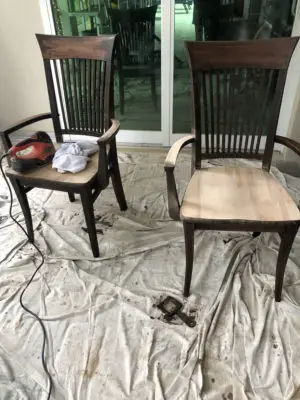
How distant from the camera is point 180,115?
2709 mm

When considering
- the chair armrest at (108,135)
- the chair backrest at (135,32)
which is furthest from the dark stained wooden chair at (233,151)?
the chair backrest at (135,32)

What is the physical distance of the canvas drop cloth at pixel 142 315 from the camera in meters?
1.15

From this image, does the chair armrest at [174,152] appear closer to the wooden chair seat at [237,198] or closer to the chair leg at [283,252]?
the wooden chair seat at [237,198]

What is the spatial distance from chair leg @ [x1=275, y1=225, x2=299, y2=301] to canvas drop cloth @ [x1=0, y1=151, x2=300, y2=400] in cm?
7

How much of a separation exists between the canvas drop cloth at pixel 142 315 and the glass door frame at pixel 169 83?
0.77 metres

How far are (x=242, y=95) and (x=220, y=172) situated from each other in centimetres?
39

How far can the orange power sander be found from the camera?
1515mm

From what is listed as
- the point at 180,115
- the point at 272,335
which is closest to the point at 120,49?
the point at 180,115

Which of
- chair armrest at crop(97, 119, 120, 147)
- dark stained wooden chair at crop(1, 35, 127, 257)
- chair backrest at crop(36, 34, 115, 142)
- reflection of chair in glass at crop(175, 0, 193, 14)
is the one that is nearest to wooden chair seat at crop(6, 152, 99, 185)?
dark stained wooden chair at crop(1, 35, 127, 257)

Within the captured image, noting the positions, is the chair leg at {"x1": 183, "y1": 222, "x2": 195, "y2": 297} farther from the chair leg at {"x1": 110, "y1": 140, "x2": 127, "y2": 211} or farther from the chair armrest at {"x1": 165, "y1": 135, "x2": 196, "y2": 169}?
the chair leg at {"x1": 110, "y1": 140, "x2": 127, "y2": 211}

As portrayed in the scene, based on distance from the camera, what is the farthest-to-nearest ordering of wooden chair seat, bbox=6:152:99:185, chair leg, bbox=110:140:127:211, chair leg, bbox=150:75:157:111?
chair leg, bbox=150:75:157:111 < chair leg, bbox=110:140:127:211 < wooden chair seat, bbox=6:152:99:185

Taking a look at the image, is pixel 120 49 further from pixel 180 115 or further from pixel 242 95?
pixel 242 95

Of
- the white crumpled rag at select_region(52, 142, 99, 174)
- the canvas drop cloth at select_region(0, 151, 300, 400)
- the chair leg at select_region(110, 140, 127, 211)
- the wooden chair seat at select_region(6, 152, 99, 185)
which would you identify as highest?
the white crumpled rag at select_region(52, 142, 99, 174)

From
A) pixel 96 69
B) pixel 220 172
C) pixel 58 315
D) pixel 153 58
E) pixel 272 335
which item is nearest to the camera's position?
pixel 272 335
